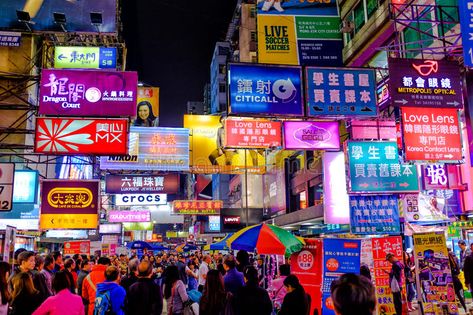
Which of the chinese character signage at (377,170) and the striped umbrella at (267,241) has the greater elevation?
the chinese character signage at (377,170)

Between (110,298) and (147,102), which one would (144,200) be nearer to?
(147,102)

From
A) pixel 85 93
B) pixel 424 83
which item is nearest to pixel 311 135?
pixel 424 83

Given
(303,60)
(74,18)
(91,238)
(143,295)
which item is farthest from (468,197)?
(91,238)

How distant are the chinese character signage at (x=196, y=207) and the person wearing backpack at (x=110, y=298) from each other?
28793mm

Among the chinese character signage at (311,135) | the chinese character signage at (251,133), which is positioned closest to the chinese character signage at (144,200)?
the chinese character signage at (251,133)

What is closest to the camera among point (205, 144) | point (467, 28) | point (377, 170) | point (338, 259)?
point (467, 28)

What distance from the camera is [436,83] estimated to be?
1226cm

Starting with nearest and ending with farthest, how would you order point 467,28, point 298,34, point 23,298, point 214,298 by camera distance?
point 23,298, point 214,298, point 467,28, point 298,34

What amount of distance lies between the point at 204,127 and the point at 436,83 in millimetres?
14293

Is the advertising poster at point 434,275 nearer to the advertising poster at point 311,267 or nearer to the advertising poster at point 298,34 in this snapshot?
the advertising poster at point 311,267

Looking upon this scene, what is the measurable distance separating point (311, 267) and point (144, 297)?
455 cm

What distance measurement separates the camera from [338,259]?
10016mm

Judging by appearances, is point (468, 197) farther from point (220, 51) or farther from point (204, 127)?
point (220, 51)

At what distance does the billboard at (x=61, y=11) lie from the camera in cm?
1767
